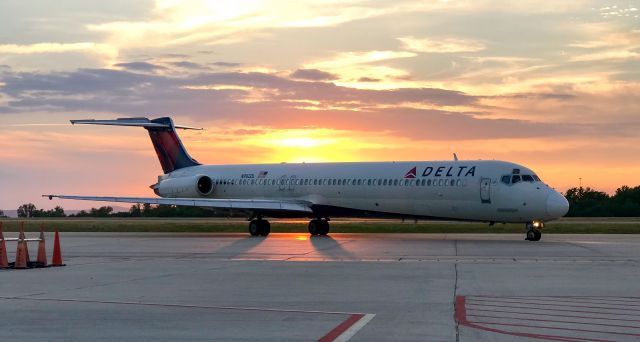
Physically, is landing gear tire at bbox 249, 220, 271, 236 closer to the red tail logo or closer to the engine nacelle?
the engine nacelle

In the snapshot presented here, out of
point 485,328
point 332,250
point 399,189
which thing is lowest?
point 485,328

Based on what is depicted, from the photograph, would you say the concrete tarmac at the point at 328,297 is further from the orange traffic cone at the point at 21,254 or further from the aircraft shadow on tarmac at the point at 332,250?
the orange traffic cone at the point at 21,254

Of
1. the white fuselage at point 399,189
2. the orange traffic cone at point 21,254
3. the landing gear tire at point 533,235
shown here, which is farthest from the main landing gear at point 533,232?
the orange traffic cone at point 21,254

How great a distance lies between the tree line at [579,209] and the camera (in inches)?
3091

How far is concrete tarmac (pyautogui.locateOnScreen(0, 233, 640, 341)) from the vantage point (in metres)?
10.7

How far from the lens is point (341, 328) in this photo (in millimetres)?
10844

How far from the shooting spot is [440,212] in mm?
34219

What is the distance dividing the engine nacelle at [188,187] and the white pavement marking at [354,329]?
1289 inches

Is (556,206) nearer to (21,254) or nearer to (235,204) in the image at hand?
(235,204)

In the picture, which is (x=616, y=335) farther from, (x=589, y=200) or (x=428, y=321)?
(x=589, y=200)

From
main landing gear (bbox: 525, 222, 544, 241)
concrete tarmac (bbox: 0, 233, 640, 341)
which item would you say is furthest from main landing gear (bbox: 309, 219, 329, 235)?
concrete tarmac (bbox: 0, 233, 640, 341)

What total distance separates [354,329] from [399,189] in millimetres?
25104

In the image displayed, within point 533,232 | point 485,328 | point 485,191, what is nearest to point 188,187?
point 485,191

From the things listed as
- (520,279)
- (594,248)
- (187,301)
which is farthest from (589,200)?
(187,301)
